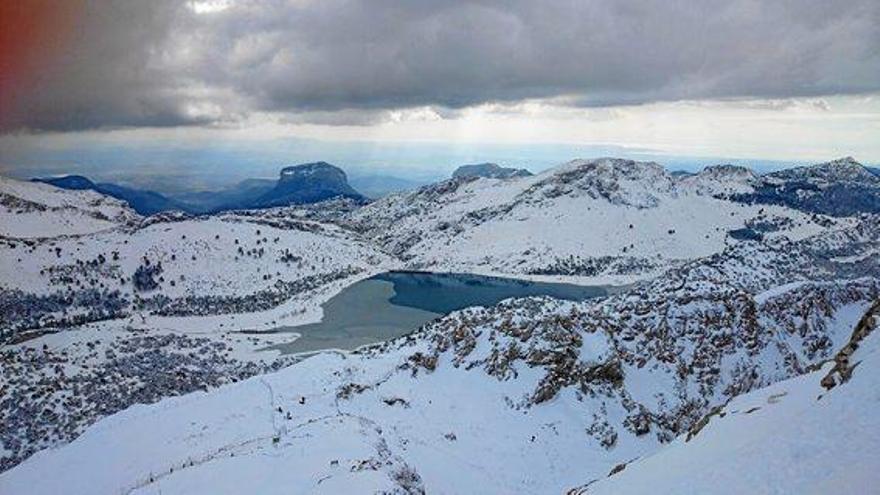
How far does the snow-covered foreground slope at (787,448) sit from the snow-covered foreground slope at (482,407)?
65.8 ft

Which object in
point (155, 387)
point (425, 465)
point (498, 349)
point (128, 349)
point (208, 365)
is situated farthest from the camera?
point (128, 349)

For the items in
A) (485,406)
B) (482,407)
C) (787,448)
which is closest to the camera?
(787,448)

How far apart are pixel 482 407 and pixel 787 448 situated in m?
51.0

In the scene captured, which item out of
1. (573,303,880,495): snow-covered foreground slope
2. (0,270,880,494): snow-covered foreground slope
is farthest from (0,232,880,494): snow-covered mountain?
(573,303,880,495): snow-covered foreground slope

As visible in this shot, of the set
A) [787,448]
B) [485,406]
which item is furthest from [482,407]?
[787,448]

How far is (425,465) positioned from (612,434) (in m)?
25.0

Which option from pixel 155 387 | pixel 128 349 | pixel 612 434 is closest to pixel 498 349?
pixel 612 434

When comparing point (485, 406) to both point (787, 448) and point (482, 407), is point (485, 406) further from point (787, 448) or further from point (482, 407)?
point (787, 448)

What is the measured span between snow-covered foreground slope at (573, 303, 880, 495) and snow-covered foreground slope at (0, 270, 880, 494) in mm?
20044

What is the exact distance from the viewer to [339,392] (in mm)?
79312

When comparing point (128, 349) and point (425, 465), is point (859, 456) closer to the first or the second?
point (425, 465)

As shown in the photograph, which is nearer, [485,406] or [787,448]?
[787,448]

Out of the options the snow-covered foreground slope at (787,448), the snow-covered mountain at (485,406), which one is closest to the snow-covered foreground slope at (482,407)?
the snow-covered mountain at (485,406)

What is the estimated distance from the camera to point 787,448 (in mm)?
28500
